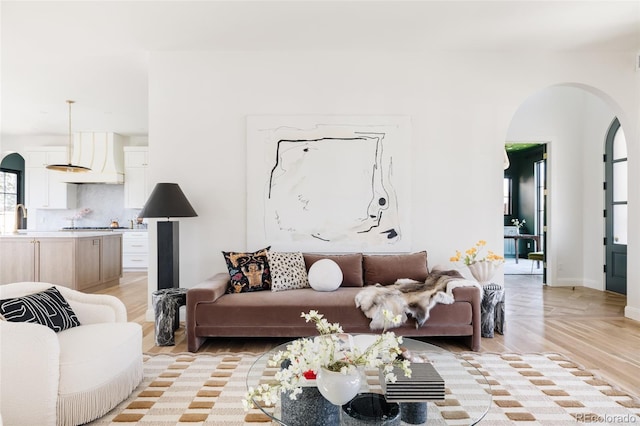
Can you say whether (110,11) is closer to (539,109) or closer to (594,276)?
(539,109)

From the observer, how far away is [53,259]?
5.66 metres

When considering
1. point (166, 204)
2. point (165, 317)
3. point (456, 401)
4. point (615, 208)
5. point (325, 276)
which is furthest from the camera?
point (615, 208)

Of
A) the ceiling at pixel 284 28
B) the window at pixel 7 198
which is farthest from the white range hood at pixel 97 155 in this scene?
the ceiling at pixel 284 28

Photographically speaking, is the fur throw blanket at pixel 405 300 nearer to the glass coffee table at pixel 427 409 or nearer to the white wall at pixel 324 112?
the white wall at pixel 324 112

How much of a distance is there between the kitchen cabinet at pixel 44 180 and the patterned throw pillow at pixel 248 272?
6.39 metres

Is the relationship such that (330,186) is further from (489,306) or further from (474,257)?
(489,306)

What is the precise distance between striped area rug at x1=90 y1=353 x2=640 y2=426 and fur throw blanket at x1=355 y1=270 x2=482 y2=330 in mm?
492

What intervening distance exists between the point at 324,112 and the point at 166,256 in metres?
2.20

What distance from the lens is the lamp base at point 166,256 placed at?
12.4ft

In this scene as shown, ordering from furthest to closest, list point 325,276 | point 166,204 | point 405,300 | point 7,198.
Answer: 1. point 7,198
2. point 166,204
3. point 325,276
4. point 405,300

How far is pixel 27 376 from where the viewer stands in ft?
6.23

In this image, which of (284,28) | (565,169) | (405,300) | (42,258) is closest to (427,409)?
(405,300)

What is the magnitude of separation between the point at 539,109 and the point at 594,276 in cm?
270

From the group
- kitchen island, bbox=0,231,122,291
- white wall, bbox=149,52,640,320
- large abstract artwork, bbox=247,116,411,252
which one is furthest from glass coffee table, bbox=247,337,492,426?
kitchen island, bbox=0,231,122,291
